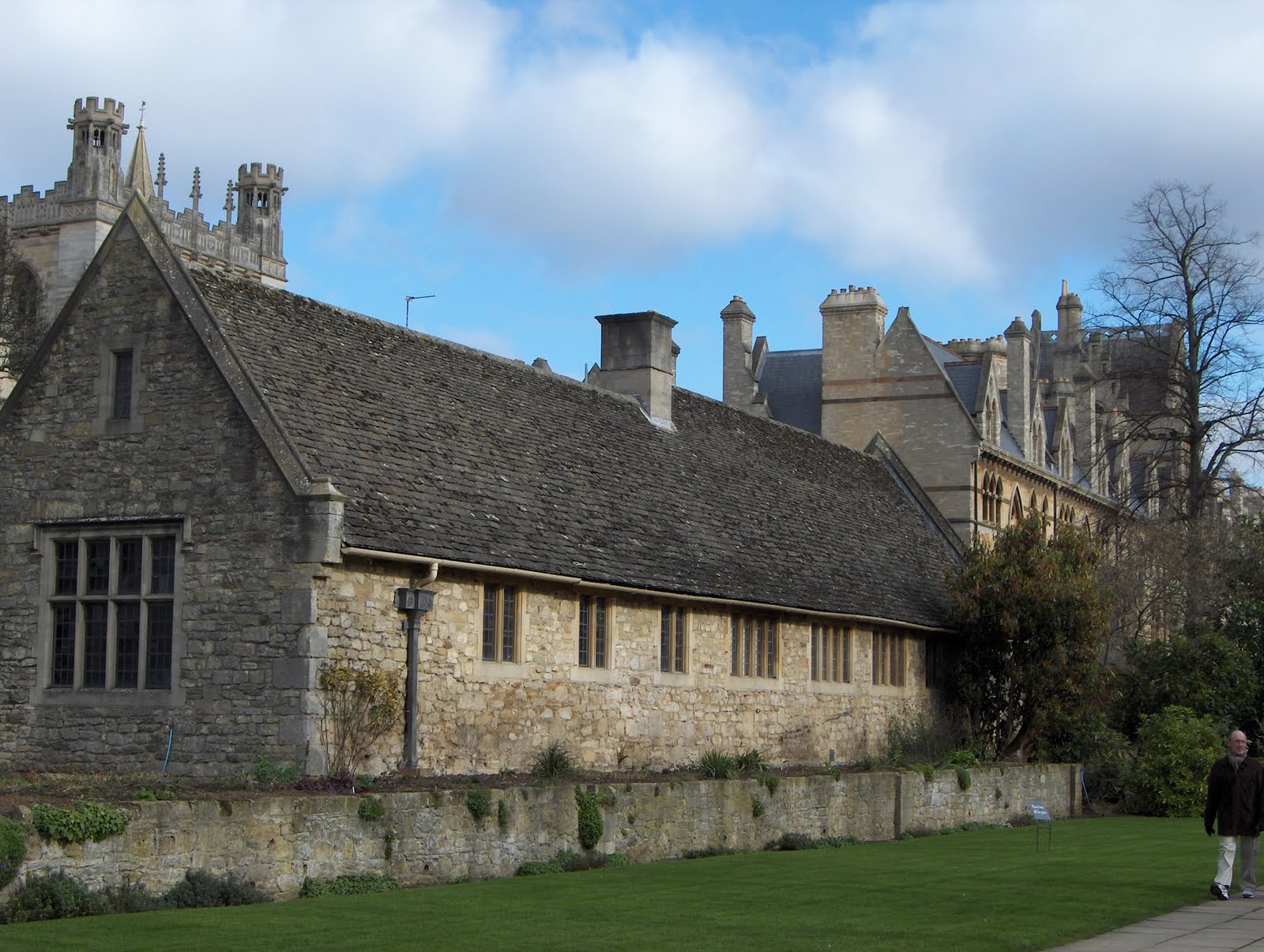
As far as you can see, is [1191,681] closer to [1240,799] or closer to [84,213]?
[1240,799]

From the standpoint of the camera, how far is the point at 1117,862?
63.6ft

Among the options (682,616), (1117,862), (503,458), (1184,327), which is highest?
(1184,327)

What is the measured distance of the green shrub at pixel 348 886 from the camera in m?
15.0

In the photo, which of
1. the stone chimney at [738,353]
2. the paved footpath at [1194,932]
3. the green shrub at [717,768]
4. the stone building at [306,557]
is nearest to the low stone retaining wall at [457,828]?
the green shrub at [717,768]

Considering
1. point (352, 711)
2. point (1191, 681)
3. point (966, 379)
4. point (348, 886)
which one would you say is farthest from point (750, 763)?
point (966, 379)

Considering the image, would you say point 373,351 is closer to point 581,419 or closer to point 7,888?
point 581,419

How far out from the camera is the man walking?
53.1ft

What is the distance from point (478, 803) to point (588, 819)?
175 centimetres

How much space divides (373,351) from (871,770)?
380 inches

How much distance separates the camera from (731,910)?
14312mm

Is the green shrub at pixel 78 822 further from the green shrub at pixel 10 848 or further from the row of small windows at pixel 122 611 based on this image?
the row of small windows at pixel 122 611

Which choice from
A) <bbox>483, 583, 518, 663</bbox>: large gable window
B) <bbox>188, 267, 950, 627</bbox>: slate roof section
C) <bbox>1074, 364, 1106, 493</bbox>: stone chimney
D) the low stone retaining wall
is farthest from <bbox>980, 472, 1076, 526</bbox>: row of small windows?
<bbox>483, 583, 518, 663</bbox>: large gable window

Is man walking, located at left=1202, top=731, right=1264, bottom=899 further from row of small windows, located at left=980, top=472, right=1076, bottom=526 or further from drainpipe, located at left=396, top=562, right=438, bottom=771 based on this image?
row of small windows, located at left=980, top=472, right=1076, bottom=526

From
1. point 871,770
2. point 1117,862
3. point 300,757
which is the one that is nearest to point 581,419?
point 871,770
